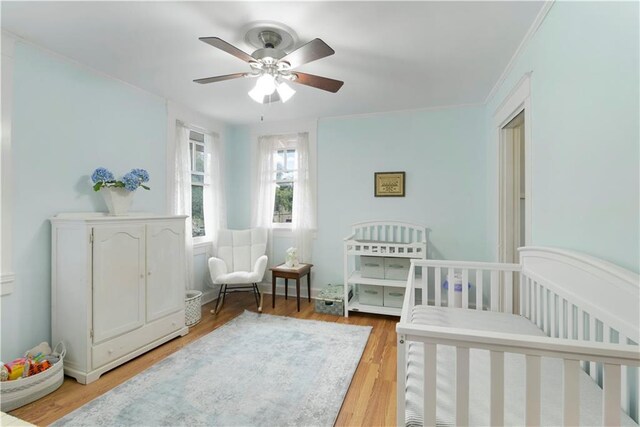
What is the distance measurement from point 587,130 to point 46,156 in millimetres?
3349

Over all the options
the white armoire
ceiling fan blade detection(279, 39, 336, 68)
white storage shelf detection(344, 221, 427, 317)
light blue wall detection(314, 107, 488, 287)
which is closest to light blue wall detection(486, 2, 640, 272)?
ceiling fan blade detection(279, 39, 336, 68)

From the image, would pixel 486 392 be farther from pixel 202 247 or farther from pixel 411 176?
pixel 202 247

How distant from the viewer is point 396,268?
3221 millimetres

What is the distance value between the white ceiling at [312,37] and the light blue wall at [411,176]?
0.58 m

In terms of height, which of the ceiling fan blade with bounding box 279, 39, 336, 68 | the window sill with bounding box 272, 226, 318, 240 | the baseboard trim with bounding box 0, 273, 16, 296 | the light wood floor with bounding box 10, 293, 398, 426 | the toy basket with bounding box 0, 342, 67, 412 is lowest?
the light wood floor with bounding box 10, 293, 398, 426

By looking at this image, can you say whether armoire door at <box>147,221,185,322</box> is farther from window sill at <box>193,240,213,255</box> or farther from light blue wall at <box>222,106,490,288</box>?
light blue wall at <box>222,106,490,288</box>

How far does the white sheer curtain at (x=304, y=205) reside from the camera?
394 cm

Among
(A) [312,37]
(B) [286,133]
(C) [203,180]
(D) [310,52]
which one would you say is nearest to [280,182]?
(B) [286,133]

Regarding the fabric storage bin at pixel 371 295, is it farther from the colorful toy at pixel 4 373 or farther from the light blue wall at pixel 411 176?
the colorful toy at pixel 4 373

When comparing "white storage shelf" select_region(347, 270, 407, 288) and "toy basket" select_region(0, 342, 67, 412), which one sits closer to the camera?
"toy basket" select_region(0, 342, 67, 412)

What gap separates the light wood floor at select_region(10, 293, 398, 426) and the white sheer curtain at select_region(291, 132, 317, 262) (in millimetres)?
1098

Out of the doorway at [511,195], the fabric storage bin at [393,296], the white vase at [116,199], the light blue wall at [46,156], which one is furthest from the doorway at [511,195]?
the light blue wall at [46,156]

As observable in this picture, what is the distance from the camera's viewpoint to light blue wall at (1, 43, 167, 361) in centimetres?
205

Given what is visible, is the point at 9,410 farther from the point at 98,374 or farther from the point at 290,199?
the point at 290,199
